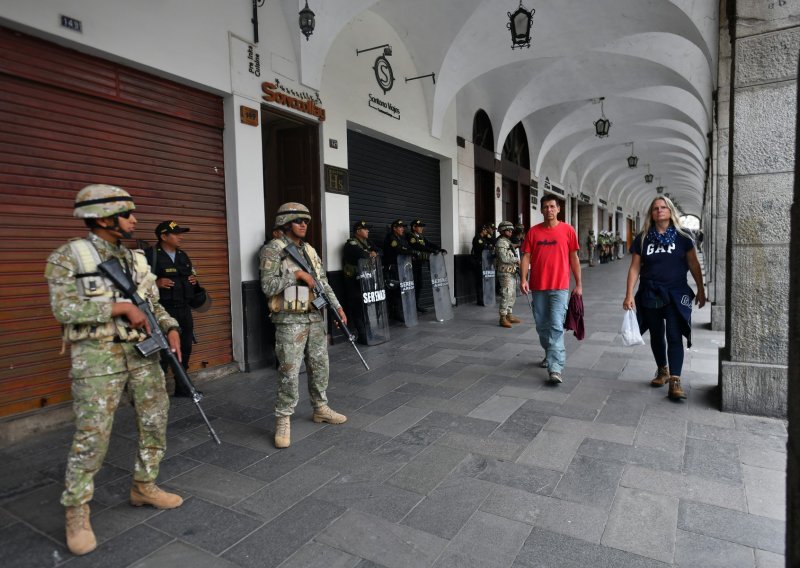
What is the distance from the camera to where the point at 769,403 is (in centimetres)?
384

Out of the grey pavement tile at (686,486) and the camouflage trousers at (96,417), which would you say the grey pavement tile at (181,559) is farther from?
the grey pavement tile at (686,486)

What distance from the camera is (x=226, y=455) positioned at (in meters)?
3.37

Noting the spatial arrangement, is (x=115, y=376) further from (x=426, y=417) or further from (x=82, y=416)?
(x=426, y=417)

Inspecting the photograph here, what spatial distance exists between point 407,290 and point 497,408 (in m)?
4.25

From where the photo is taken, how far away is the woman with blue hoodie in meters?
4.17

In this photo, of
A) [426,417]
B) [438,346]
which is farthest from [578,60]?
[426,417]

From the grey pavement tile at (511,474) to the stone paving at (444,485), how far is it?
0.5 inches

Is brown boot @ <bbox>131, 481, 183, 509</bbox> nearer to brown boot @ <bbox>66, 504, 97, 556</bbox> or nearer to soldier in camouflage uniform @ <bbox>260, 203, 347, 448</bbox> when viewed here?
brown boot @ <bbox>66, 504, 97, 556</bbox>

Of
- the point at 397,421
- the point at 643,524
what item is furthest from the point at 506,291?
the point at 643,524

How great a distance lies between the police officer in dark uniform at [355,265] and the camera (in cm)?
695

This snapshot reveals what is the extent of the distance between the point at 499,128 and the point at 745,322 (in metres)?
9.44

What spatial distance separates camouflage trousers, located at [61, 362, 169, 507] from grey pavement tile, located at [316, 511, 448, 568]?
44.5 inches

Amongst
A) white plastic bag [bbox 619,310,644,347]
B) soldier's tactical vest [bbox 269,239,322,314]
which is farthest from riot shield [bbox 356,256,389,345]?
white plastic bag [bbox 619,310,644,347]

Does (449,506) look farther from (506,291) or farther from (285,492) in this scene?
(506,291)
